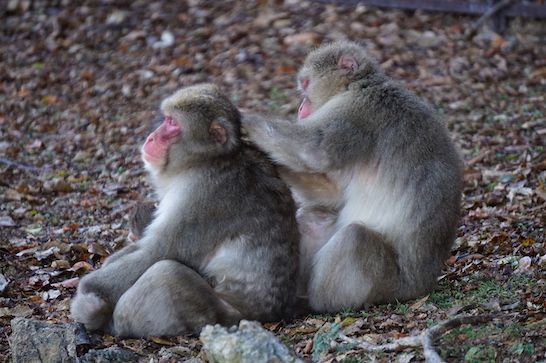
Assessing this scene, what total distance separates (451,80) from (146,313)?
6.29 meters

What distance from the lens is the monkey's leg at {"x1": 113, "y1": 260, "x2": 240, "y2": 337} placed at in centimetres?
428

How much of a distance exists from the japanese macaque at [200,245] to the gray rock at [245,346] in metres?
0.70

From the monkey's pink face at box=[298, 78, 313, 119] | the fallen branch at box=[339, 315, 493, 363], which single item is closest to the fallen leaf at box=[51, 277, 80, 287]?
the monkey's pink face at box=[298, 78, 313, 119]

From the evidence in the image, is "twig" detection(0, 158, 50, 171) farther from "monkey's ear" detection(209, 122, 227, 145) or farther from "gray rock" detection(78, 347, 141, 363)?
"gray rock" detection(78, 347, 141, 363)

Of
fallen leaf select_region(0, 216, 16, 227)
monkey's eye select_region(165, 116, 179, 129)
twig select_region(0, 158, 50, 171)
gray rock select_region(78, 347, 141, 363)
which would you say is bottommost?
twig select_region(0, 158, 50, 171)

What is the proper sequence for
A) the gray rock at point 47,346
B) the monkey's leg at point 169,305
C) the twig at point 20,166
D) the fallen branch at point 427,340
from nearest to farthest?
1. the fallen branch at point 427,340
2. the gray rock at point 47,346
3. the monkey's leg at point 169,305
4. the twig at point 20,166

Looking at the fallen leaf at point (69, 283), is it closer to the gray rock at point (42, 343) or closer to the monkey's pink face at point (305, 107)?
the gray rock at point (42, 343)

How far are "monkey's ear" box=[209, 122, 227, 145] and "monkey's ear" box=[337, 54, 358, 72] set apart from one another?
0.95 m

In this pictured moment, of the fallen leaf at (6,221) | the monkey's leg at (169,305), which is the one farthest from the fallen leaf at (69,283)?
the fallen leaf at (6,221)

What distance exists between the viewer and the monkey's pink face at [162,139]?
461 centimetres

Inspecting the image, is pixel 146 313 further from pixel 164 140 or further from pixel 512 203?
pixel 512 203

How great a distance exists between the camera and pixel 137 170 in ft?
26.5

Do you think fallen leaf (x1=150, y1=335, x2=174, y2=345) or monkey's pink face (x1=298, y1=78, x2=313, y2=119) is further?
monkey's pink face (x1=298, y1=78, x2=313, y2=119)

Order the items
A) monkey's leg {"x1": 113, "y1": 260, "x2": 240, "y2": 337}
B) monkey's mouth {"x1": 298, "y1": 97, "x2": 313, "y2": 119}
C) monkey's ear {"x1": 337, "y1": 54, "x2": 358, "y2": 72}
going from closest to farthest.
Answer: monkey's leg {"x1": 113, "y1": 260, "x2": 240, "y2": 337} → monkey's ear {"x1": 337, "y1": 54, "x2": 358, "y2": 72} → monkey's mouth {"x1": 298, "y1": 97, "x2": 313, "y2": 119}
